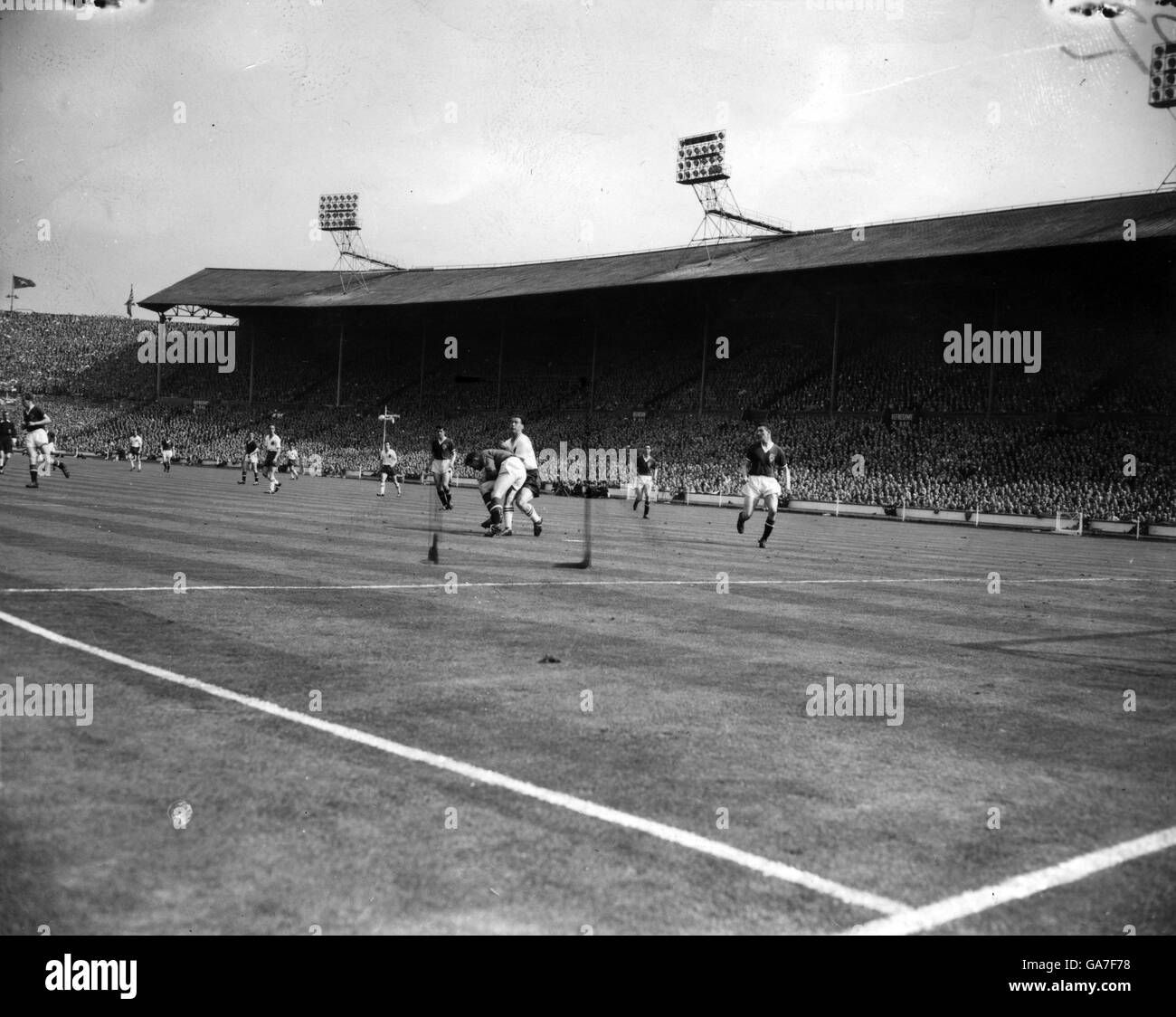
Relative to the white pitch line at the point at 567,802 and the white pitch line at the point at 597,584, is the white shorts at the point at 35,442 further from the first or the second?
the white pitch line at the point at 567,802

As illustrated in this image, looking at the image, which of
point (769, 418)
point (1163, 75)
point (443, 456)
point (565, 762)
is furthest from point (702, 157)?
point (565, 762)

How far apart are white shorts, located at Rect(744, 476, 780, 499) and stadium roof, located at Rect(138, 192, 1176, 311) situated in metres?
23.7

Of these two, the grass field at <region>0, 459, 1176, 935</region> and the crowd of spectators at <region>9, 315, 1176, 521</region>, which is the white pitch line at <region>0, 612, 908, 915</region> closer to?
the grass field at <region>0, 459, 1176, 935</region>

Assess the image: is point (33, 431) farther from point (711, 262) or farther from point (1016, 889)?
point (711, 262)

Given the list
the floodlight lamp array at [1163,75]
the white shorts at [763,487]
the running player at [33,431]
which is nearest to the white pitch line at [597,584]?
the white shorts at [763,487]

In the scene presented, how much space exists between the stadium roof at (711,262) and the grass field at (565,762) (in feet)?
108

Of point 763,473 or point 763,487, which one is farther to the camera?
point 763,473

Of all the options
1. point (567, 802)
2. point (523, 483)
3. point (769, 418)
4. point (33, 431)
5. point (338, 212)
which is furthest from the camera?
point (338, 212)

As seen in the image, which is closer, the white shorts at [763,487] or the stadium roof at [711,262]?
the white shorts at [763,487]

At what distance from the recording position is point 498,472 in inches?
722

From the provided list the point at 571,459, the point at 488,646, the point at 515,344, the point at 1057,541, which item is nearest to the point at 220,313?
the point at 515,344

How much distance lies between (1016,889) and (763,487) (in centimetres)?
1593

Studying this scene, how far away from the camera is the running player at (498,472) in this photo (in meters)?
17.8

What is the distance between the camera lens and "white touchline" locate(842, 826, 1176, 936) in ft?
10.9
